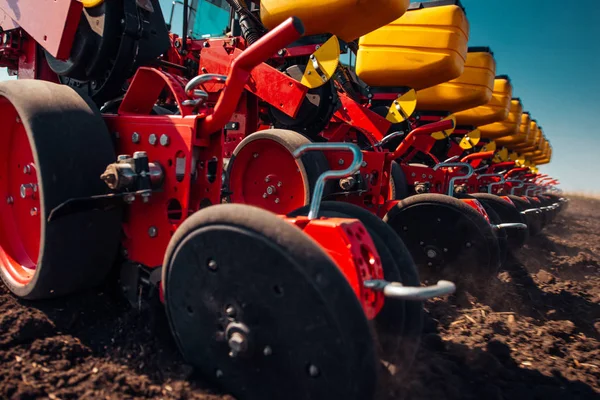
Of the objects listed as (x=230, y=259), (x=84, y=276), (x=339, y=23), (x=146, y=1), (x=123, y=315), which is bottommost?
(x=123, y=315)

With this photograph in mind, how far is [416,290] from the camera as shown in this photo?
142 cm

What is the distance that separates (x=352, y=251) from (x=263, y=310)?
417 millimetres

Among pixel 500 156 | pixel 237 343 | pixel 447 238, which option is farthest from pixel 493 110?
pixel 237 343

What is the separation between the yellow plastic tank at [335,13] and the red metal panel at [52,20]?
1.81 metres

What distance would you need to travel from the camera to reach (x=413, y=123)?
671cm

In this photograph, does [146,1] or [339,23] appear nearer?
[146,1]

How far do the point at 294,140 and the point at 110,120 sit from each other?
153cm

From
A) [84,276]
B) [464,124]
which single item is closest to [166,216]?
[84,276]

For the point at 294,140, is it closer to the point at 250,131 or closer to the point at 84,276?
the point at 250,131

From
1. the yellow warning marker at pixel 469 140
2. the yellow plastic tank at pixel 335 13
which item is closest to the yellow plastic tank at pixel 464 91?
the yellow warning marker at pixel 469 140

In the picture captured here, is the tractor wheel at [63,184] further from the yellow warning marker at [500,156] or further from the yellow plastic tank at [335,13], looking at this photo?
the yellow warning marker at [500,156]

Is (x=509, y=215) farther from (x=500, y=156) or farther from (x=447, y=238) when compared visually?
(x=500, y=156)

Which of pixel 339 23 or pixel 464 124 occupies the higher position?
pixel 339 23

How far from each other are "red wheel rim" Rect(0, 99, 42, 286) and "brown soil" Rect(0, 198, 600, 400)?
0.60 feet
